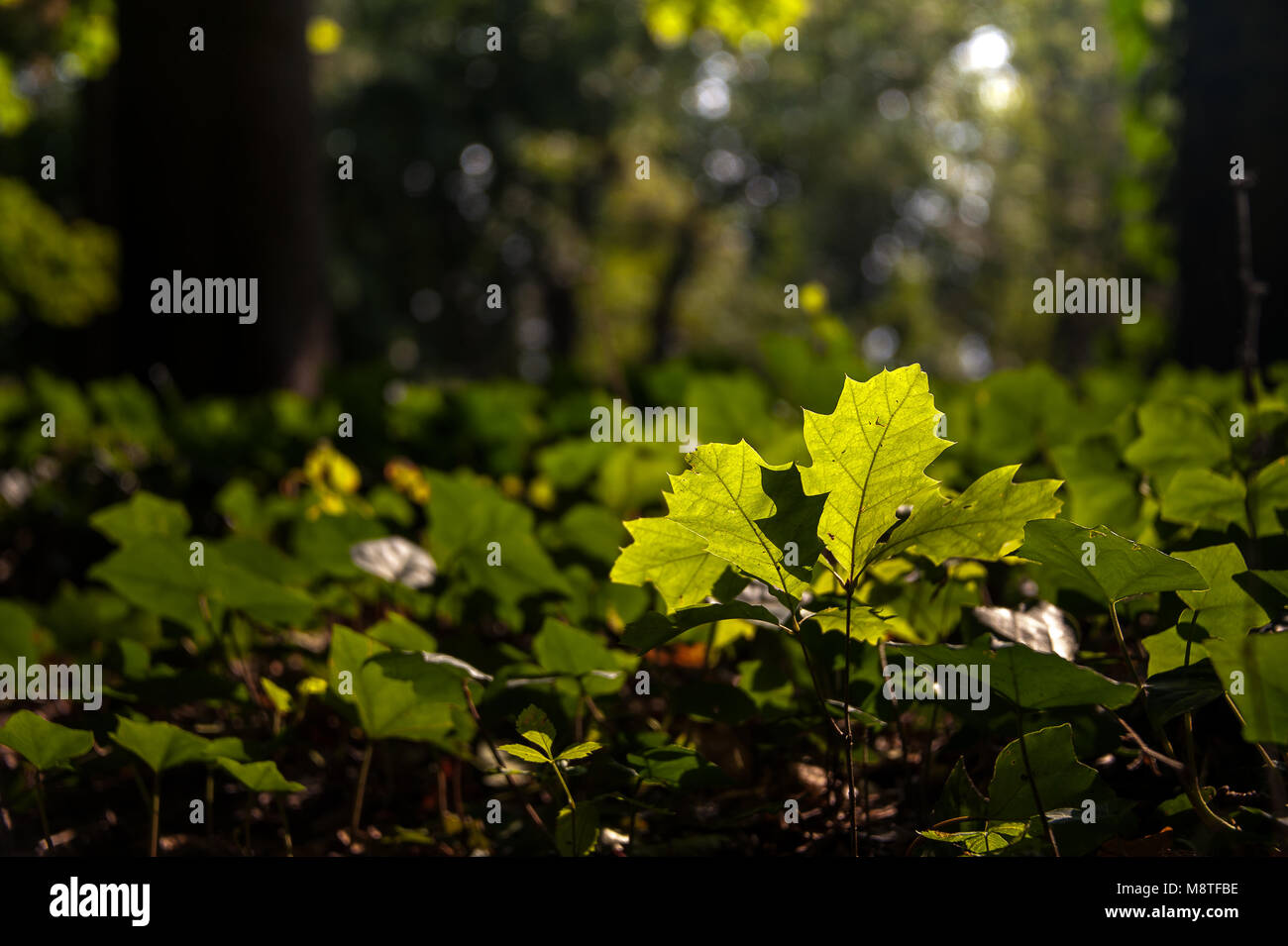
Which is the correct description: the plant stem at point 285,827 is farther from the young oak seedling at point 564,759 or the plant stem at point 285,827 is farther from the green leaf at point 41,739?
the young oak seedling at point 564,759

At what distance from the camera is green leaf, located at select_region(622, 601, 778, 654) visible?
88 centimetres

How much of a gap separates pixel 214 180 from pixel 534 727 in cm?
546

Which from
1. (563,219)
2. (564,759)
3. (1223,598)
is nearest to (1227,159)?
(1223,598)

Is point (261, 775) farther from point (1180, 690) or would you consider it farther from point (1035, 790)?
point (1180, 690)

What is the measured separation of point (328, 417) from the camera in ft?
10.0

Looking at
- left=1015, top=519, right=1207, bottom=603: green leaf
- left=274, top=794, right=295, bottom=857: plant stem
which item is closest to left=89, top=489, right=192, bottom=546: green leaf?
left=274, top=794, right=295, bottom=857: plant stem

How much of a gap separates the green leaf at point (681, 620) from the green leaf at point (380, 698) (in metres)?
0.31

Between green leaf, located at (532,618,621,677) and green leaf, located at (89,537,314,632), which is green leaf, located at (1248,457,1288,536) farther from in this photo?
green leaf, located at (89,537,314,632)

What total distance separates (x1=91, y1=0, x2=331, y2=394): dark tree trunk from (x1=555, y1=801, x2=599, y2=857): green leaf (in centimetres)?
502

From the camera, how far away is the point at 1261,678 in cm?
76

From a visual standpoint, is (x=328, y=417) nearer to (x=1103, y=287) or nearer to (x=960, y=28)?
(x=1103, y=287)

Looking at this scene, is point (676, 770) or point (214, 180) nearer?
point (676, 770)

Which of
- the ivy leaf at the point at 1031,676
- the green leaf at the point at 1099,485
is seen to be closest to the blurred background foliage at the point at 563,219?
the green leaf at the point at 1099,485

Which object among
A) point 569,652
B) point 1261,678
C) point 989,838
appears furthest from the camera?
point 569,652
